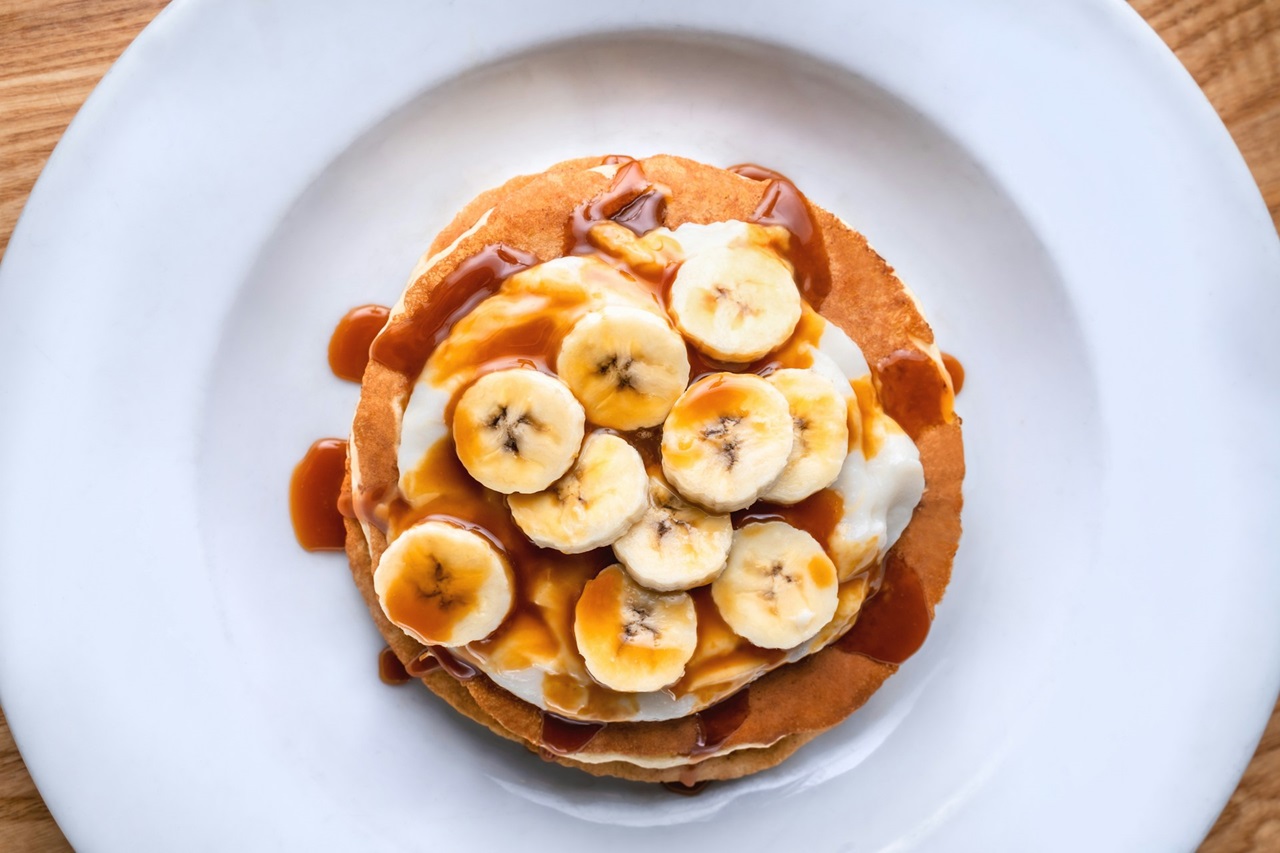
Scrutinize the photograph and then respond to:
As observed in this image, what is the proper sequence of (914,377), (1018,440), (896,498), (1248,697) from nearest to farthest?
1. (896,498)
2. (914,377)
3. (1248,697)
4. (1018,440)

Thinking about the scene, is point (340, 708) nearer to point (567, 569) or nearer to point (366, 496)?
point (366, 496)

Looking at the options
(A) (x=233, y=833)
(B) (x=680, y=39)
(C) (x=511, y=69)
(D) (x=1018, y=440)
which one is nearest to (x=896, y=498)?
(D) (x=1018, y=440)

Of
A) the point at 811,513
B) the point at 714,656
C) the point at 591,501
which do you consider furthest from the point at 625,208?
the point at 714,656

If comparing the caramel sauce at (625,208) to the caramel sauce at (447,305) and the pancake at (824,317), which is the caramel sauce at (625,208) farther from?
the caramel sauce at (447,305)

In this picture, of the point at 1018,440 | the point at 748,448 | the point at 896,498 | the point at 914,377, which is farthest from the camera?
the point at 1018,440

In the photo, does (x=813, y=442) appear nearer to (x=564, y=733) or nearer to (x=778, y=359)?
(x=778, y=359)
